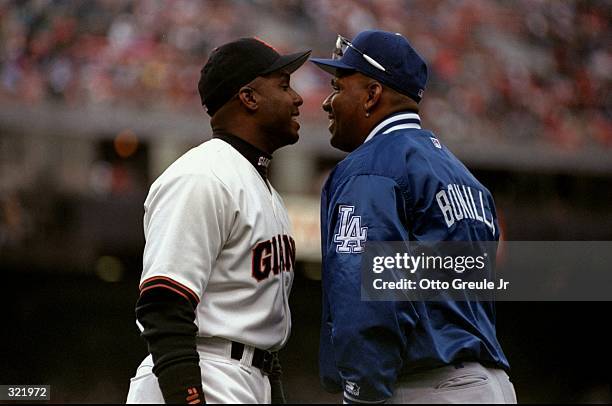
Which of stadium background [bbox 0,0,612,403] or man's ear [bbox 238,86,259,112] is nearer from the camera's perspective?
man's ear [bbox 238,86,259,112]

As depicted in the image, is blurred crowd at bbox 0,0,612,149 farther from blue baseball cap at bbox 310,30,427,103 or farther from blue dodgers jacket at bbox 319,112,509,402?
blue dodgers jacket at bbox 319,112,509,402

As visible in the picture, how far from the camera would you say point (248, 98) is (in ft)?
10.6

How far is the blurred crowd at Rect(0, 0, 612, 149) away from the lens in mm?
11641

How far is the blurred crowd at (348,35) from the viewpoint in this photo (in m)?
11.6

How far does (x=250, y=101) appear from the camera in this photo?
324 centimetres

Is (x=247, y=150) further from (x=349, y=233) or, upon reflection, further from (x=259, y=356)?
(x=259, y=356)

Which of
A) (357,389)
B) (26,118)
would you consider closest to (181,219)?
(357,389)

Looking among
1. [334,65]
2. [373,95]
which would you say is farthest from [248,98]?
[373,95]

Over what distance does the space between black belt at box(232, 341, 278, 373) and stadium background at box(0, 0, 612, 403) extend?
6.54 m

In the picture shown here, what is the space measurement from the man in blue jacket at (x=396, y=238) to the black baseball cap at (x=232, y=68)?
0.28 meters

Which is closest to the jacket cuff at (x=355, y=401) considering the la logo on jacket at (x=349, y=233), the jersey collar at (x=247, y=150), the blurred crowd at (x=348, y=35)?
the la logo on jacket at (x=349, y=233)

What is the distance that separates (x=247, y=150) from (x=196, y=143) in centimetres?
897

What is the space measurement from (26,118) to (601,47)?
1000 cm

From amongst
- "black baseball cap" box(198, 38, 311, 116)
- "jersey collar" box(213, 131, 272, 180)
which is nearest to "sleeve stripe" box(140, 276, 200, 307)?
"jersey collar" box(213, 131, 272, 180)
